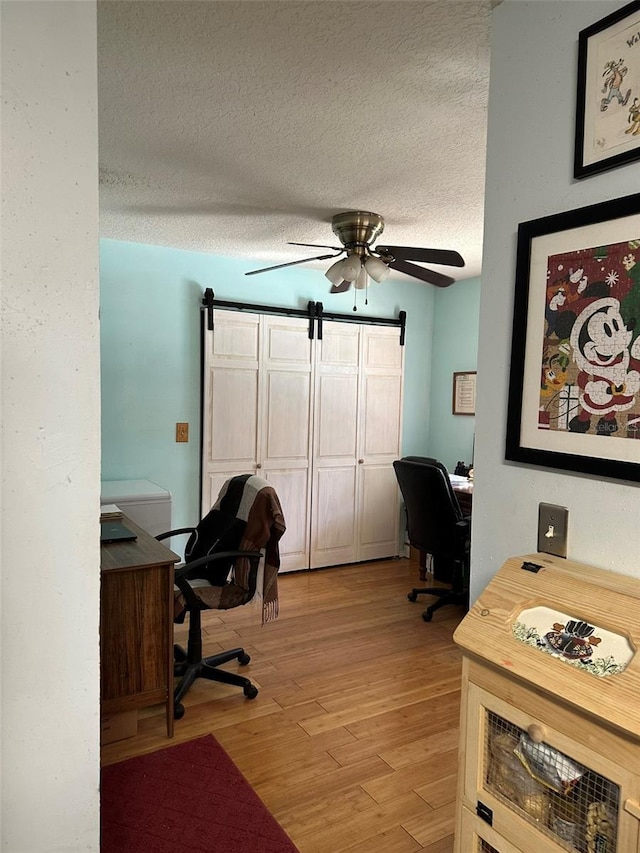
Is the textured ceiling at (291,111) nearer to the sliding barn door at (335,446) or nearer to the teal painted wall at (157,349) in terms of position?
the teal painted wall at (157,349)

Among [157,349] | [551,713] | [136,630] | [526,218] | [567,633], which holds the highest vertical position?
[526,218]

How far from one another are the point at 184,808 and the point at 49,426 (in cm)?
159

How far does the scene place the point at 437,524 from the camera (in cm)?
371

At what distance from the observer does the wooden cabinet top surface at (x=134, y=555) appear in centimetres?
224

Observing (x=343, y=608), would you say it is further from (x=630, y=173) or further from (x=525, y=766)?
(x=630, y=173)

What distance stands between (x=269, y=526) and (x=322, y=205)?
168 centimetres

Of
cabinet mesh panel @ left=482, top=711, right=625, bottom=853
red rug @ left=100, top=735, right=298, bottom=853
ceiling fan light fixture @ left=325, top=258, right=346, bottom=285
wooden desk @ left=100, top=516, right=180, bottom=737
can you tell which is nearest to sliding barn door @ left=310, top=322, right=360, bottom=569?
ceiling fan light fixture @ left=325, top=258, right=346, bottom=285

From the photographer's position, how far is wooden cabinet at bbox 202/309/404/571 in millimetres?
4242

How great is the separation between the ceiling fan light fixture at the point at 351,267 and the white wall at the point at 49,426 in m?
1.92

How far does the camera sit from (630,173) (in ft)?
3.62

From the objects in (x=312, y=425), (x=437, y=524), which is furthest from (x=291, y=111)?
(x=312, y=425)

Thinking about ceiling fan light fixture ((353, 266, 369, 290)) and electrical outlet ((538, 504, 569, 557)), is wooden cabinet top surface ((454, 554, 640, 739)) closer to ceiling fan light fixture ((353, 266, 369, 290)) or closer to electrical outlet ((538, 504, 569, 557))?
electrical outlet ((538, 504, 569, 557))

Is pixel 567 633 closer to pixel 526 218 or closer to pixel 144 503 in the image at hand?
pixel 526 218

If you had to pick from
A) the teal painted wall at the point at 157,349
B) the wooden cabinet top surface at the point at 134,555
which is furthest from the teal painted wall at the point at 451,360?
the wooden cabinet top surface at the point at 134,555
